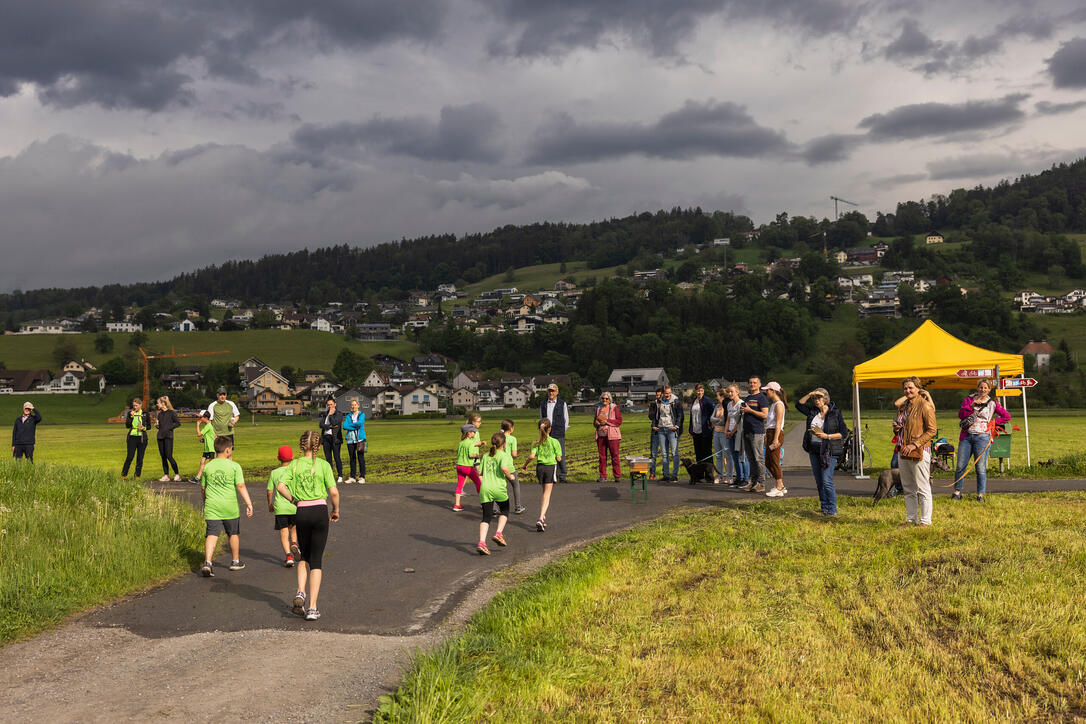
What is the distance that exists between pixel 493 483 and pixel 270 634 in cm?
388

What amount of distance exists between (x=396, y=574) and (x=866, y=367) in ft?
42.2

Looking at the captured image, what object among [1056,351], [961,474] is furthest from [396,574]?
[1056,351]

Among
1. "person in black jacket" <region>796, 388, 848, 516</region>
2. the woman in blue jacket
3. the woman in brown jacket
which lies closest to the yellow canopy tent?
"person in black jacket" <region>796, 388, 848, 516</region>

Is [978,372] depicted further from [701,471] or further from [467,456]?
[467,456]

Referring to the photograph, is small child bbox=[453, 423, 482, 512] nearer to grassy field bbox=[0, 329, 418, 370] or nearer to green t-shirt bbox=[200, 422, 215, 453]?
green t-shirt bbox=[200, 422, 215, 453]

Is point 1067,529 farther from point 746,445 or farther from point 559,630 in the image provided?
point 559,630

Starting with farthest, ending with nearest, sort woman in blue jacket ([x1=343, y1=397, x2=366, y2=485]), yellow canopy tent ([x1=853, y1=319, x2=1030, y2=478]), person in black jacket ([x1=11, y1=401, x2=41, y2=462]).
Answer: person in black jacket ([x1=11, y1=401, x2=41, y2=462]) < yellow canopy tent ([x1=853, y1=319, x2=1030, y2=478]) < woman in blue jacket ([x1=343, y1=397, x2=366, y2=485])

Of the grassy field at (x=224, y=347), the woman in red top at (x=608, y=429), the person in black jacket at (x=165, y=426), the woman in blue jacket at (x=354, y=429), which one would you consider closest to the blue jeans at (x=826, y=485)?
the woman in red top at (x=608, y=429)

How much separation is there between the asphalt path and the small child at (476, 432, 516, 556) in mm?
234

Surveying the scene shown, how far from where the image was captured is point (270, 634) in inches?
276

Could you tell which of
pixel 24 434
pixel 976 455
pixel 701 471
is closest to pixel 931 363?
pixel 976 455

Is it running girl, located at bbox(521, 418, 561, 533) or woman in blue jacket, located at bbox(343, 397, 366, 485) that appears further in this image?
woman in blue jacket, located at bbox(343, 397, 366, 485)

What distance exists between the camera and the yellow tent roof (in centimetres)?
1755

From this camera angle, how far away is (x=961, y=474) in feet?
44.9
